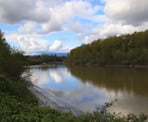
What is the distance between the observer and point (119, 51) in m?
112

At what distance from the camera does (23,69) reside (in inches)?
1559

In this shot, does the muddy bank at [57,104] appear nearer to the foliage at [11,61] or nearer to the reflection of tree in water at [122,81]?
the foliage at [11,61]

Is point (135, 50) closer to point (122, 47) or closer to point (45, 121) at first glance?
point (122, 47)

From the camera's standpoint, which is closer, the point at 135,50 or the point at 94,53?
the point at 135,50

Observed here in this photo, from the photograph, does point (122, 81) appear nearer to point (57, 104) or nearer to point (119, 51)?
point (57, 104)

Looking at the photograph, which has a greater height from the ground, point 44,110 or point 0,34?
point 0,34

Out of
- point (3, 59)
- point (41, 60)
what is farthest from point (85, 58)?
point (3, 59)

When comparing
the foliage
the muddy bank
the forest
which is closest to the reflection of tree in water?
the muddy bank

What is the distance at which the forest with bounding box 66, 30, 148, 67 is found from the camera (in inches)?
4048

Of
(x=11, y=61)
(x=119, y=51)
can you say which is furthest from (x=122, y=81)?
(x=119, y=51)

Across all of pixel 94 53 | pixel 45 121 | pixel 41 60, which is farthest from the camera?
pixel 41 60

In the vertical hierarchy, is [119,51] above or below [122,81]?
above

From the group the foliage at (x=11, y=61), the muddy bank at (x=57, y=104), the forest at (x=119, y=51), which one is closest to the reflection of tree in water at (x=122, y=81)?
the muddy bank at (x=57, y=104)

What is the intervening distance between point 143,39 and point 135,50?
500cm
